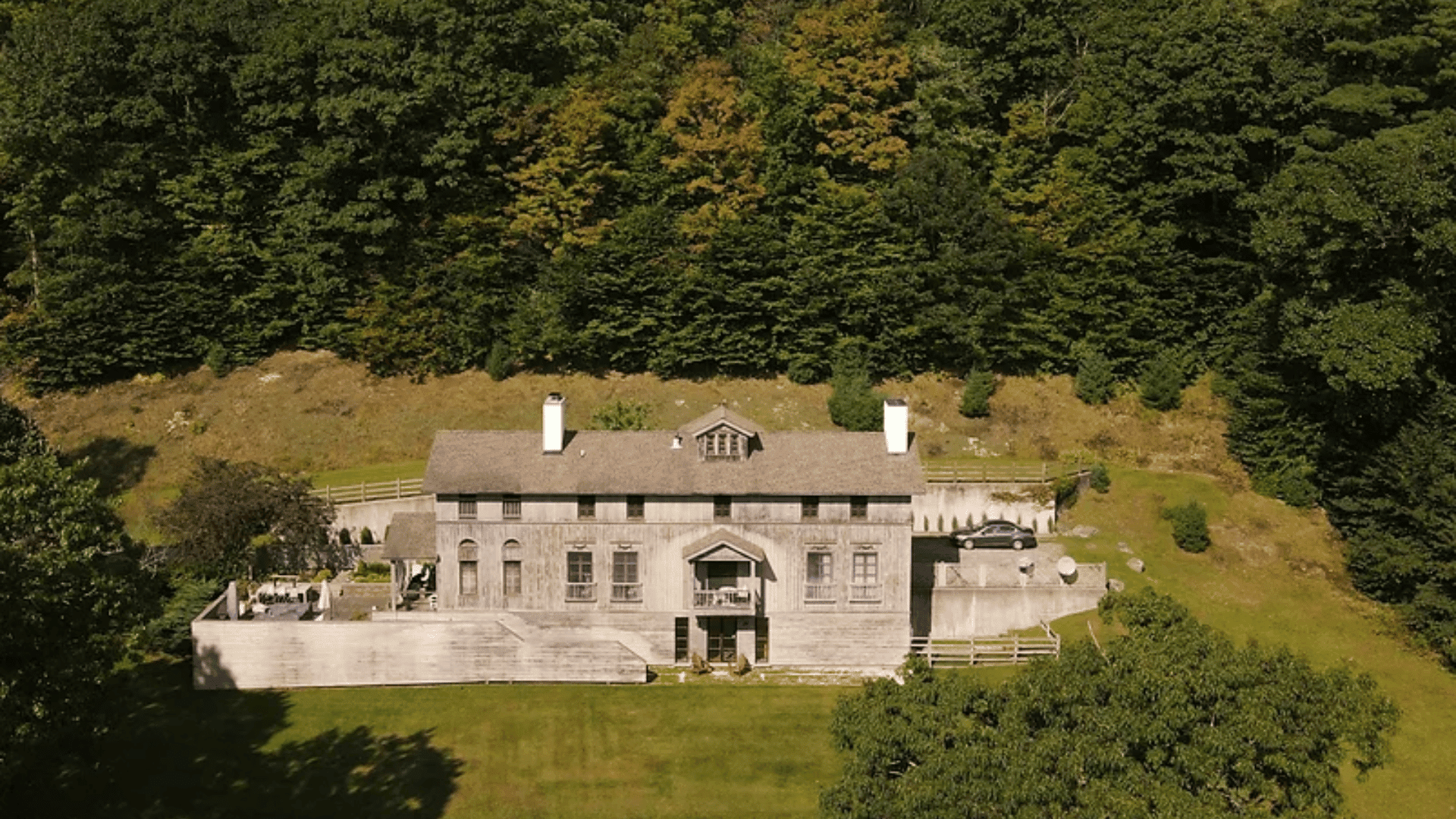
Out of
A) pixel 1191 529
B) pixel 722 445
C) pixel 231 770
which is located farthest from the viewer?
pixel 1191 529

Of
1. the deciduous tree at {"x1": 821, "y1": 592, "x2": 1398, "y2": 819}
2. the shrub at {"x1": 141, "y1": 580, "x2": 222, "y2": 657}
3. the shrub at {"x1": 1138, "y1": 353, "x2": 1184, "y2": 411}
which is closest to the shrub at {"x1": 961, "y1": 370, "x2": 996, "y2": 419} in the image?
the shrub at {"x1": 1138, "y1": 353, "x2": 1184, "y2": 411}

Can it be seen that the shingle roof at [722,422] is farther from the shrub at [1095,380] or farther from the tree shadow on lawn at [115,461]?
the tree shadow on lawn at [115,461]

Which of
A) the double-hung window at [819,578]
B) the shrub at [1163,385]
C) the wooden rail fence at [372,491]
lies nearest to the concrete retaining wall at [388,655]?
the double-hung window at [819,578]

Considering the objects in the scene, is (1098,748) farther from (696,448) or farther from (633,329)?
(633,329)

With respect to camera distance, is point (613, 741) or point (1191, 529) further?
point (1191, 529)

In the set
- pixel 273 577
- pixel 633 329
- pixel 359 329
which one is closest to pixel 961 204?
A: pixel 633 329

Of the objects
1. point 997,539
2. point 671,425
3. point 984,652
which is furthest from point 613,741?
point 671,425

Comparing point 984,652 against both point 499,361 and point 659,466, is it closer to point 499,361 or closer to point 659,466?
point 659,466
